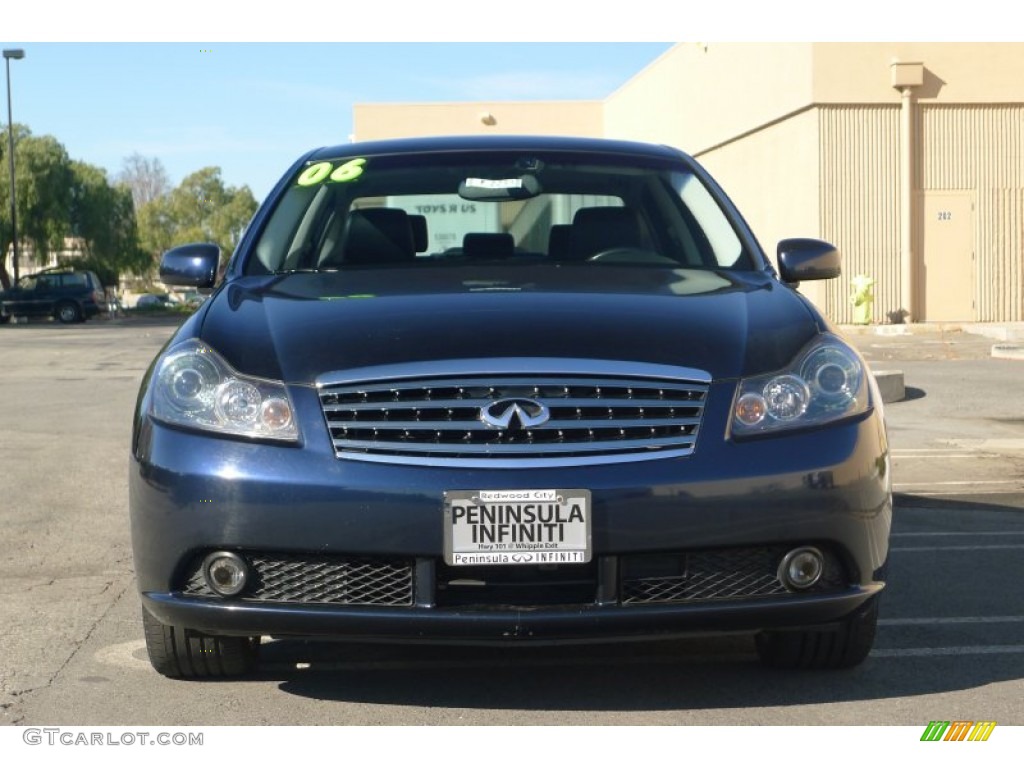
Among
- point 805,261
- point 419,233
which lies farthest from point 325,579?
point 805,261

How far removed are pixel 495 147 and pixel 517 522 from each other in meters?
2.31

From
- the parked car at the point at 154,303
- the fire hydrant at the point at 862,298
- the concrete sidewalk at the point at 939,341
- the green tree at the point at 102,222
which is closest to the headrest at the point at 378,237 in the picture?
the concrete sidewalk at the point at 939,341

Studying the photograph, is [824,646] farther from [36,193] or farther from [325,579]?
[36,193]

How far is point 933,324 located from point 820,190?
3423 millimetres

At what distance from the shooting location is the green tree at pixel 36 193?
2311 inches

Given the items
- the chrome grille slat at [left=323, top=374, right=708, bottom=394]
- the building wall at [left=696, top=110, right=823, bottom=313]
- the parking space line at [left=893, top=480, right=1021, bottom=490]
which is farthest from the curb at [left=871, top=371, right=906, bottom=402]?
the building wall at [left=696, top=110, right=823, bottom=313]

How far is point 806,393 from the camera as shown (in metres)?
3.99

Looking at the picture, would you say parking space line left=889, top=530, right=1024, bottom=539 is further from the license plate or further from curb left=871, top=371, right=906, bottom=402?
curb left=871, top=371, right=906, bottom=402

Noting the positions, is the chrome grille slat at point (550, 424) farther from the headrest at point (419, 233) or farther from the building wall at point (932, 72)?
the building wall at point (932, 72)

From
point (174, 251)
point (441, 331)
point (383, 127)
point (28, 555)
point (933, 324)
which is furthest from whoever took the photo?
point (383, 127)

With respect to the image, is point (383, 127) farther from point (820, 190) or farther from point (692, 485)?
point (692, 485)
